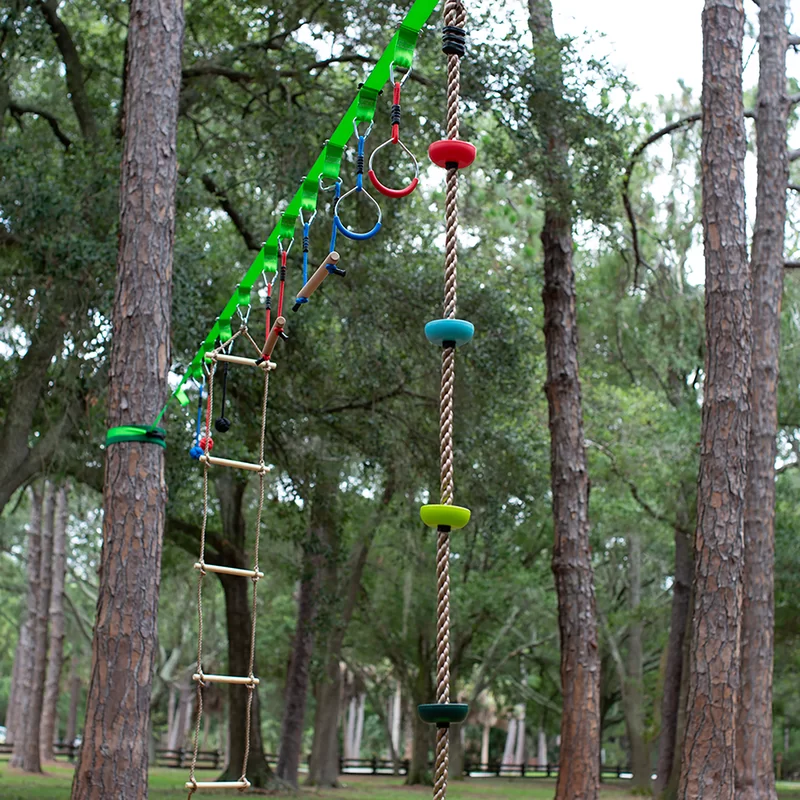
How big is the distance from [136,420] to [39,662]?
45.7 ft

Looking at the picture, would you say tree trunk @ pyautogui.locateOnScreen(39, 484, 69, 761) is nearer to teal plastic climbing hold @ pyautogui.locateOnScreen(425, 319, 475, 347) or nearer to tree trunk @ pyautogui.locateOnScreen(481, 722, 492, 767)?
teal plastic climbing hold @ pyautogui.locateOnScreen(425, 319, 475, 347)

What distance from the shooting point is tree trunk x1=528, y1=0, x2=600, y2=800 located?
8.45 meters

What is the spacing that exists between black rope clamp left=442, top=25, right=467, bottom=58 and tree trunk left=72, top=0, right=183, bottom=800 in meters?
3.38

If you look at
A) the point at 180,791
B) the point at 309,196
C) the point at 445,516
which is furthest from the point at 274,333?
the point at 180,791

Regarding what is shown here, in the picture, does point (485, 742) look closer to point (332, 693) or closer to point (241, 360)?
point (332, 693)

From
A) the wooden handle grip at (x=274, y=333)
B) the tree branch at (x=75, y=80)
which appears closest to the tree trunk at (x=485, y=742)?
the tree branch at (x=75, y=80)

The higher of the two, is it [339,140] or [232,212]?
[232,212]

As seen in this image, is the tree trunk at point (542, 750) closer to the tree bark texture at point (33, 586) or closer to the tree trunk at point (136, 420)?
the tree bark texture at point (33, 586)

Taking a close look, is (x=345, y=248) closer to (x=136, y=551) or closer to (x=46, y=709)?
(x=136, y=551)

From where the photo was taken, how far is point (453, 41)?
3117 mm

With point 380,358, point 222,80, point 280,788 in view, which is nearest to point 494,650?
point 280,788

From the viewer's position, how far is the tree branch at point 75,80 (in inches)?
395

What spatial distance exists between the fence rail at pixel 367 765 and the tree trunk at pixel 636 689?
263 inches

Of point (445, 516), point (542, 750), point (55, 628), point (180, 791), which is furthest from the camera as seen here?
point (542, 750)
